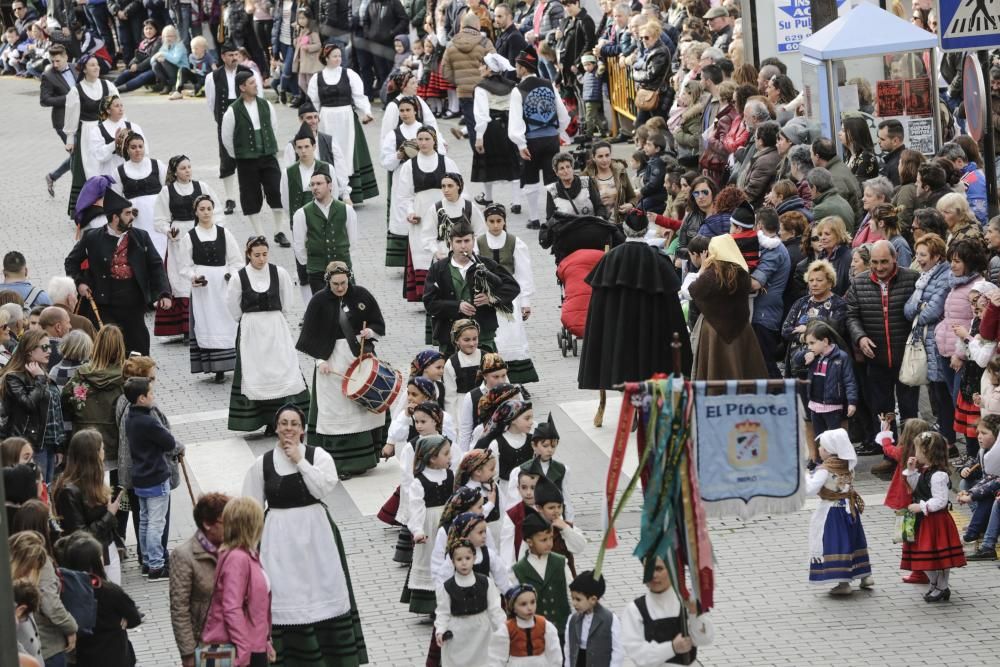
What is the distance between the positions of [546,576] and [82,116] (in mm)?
12183

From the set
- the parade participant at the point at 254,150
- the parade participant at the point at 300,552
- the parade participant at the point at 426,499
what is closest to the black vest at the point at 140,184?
the parade participant at the point at 254,150

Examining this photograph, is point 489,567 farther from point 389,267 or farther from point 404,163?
point 389,267

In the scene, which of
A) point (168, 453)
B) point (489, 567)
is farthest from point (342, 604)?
point (168, 453)

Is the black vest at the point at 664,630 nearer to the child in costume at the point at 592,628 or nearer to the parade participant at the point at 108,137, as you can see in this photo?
the child in costume at the point at 592,628

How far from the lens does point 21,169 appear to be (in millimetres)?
26328

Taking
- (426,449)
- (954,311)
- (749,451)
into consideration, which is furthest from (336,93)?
(749,451)

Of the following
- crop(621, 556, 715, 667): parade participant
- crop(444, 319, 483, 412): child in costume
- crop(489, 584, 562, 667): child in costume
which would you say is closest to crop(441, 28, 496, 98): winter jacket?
crop(444, 319, 483, 412): child in costume

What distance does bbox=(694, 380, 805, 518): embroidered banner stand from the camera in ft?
27.6

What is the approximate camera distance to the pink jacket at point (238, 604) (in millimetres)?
9219

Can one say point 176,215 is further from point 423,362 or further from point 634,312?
point 634,312

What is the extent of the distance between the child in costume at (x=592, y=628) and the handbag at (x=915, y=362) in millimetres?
4341

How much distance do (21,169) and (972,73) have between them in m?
16.1

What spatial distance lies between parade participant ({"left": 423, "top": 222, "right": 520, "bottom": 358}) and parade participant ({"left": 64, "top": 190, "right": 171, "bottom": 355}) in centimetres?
289

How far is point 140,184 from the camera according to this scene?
17.8m
